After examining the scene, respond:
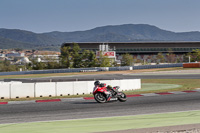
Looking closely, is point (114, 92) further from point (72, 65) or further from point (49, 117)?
point (72, 65)

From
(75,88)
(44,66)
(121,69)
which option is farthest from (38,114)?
(44,66)

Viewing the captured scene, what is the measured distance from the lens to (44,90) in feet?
74.1

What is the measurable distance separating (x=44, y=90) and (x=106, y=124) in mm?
12114

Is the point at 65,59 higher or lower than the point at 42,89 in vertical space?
higher

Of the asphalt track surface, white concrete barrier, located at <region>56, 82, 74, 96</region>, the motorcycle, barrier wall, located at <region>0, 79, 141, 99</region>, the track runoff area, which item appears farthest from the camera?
white concrete barrier, located at <region>56, 82, 74, 96</region>

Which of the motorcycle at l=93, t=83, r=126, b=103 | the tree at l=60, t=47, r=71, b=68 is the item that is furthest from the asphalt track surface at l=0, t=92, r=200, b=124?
the tree at l=60, t=47, r=71, b=68

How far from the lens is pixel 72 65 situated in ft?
425

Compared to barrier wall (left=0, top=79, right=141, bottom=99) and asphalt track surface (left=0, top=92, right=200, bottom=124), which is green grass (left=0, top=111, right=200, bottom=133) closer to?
asphalt track surface (left=0, top=92, right=200, bottom=124)

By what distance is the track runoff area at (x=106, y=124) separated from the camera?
34.0 feet

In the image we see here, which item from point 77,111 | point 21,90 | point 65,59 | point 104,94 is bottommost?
point 77,111

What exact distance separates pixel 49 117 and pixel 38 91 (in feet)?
32.3

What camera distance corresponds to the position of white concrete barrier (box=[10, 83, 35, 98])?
859 inches

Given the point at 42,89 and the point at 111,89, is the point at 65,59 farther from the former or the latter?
the point at 111,89

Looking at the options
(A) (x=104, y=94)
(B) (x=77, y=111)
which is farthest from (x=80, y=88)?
(B) (x=77, y=111)
